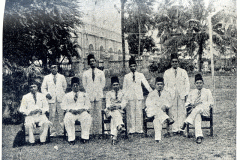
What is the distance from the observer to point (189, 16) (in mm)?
4633

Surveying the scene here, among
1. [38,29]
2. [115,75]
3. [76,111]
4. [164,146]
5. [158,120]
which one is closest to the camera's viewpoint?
[164,146]

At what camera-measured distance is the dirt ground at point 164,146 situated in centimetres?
427

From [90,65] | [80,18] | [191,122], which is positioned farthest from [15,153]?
[191,122]

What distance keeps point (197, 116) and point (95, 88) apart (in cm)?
187

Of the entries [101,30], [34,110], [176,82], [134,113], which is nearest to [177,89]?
[176,82]

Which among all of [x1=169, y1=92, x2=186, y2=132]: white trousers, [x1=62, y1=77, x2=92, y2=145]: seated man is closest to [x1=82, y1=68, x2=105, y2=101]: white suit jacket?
[x1=62, y1=77, x2=92, y2=145]: seated man

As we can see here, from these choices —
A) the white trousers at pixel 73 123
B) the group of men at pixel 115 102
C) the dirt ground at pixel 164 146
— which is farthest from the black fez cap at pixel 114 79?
the dirt ground at pixel 164 146

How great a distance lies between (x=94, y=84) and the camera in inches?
185

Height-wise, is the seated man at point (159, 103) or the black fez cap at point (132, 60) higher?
the black fez cap at point (132, 60)

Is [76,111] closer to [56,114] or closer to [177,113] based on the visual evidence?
[56,114]

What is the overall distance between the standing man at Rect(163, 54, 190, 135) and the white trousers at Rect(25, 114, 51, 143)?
2.24 m

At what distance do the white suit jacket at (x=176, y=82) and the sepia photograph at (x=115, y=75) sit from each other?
0.02 metres

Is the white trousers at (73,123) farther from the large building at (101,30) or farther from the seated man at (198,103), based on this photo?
the seated man at (198,103)

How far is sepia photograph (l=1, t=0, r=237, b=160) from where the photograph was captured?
177 inches
